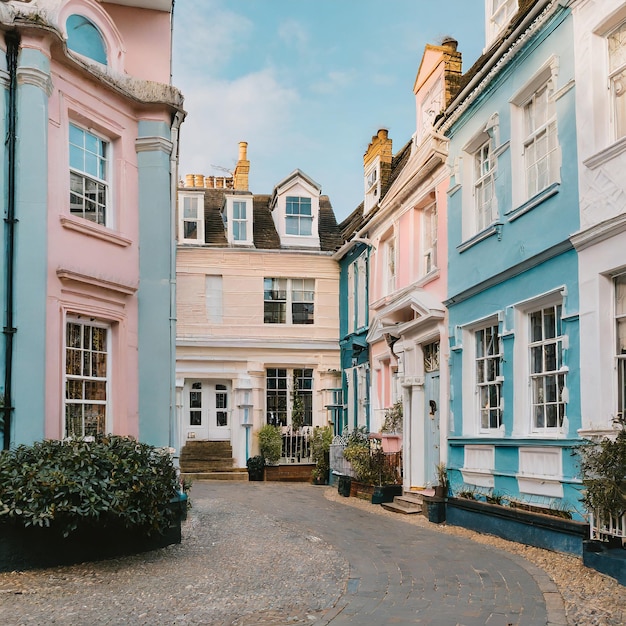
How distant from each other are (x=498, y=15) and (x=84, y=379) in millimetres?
8557

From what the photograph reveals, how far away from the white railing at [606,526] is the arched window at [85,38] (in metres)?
8.65

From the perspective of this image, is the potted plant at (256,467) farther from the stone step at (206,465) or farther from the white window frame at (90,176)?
the white window frame at (90,176)

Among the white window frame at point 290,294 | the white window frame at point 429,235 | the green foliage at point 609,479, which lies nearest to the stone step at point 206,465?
the white window frame at point 290,294

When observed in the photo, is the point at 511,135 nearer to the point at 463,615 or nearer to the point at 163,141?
the point at 163,141

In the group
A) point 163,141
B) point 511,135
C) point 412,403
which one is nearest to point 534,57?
point 511,135

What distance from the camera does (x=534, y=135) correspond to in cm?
1120

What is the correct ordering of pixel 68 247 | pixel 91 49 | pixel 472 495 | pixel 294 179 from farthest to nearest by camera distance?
pixel 294 179
pixel 472 495
pixel 91 49
pixel 68 247

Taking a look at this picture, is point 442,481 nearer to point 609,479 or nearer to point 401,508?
point 401,508

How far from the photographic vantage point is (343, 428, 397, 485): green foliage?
16.4 meters

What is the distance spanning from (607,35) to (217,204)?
1727cm

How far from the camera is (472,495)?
12500 millimetres

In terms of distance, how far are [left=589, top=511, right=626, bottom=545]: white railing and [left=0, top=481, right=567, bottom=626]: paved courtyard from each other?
27.6 inches

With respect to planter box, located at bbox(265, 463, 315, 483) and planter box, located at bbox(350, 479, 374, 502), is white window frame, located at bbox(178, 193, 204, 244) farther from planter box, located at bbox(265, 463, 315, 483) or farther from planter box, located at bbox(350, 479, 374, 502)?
planter box, located at bbox(350, 479, 374, 502)

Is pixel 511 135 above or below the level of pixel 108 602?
above
